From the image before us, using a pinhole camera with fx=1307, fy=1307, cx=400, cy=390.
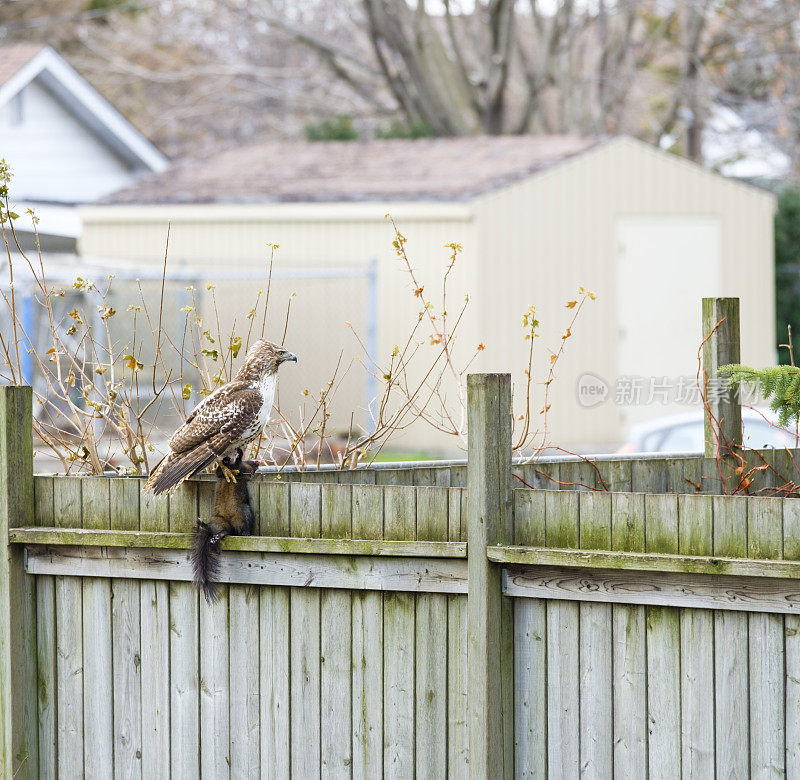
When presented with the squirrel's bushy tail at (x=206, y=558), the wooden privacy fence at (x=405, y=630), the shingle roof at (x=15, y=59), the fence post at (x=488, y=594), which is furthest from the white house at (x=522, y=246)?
the fence post at (x=488, y=594)

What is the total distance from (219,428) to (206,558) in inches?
17.4

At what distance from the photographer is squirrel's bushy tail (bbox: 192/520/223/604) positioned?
4344mm

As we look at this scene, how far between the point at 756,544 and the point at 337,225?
1354 cm

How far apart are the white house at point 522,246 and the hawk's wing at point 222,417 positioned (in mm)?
11231

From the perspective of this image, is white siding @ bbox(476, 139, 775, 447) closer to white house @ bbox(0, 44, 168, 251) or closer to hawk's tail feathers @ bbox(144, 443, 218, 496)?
white house @ bbox(0, 44, 168, 251)

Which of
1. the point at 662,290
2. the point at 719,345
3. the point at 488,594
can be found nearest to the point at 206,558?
the point at 488,594

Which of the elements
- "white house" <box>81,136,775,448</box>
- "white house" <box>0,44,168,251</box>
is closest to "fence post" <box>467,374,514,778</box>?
"white house" <box>81,136,775,448</box>

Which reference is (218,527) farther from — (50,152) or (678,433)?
(50,152)

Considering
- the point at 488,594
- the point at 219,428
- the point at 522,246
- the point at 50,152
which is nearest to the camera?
the point at 488,594

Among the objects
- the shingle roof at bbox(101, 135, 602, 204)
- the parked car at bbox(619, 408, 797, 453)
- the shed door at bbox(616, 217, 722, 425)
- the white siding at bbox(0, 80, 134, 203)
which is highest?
the white siding at bbox(0, 80, 134, 203)

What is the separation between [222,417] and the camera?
448cm

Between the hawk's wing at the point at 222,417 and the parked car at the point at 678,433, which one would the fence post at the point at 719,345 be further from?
the parked car at the point at 678,433

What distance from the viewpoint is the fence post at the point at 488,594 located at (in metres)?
4.04

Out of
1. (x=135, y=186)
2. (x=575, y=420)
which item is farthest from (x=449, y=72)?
(x=575, y=420)
